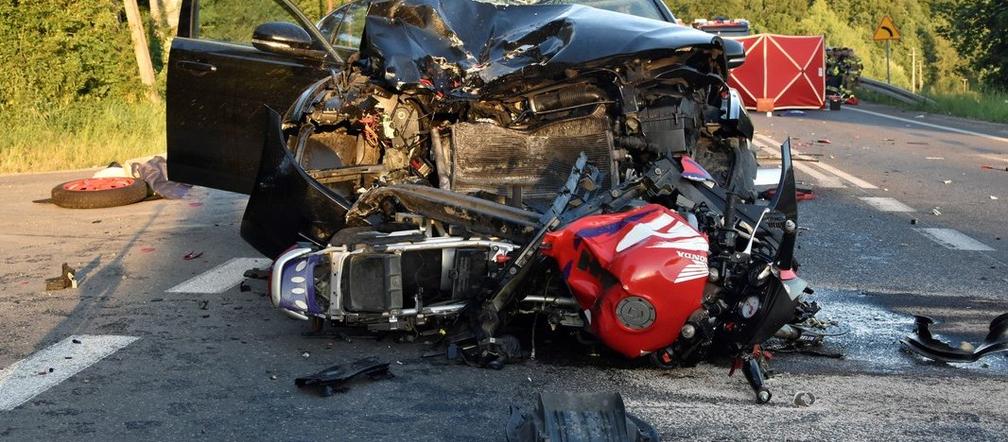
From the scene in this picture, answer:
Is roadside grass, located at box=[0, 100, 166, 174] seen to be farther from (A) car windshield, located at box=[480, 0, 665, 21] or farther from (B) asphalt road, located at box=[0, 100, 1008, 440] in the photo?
(A) car windshield, located at box=[480, 0, 665, 21]

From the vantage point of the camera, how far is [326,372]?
476 centimetres

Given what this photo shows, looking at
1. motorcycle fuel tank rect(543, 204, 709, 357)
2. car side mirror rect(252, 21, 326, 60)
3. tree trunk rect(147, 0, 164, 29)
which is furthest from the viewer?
tree trunk rect(147, 0, 164, 29)

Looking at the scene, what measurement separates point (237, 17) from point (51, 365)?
3.49 metres

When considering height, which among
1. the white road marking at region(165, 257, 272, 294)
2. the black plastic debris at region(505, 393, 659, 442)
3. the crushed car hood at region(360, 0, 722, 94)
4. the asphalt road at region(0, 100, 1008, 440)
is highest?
the crushed car hood at region(360, 0, 722, 94)

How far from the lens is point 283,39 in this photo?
675 centimetres

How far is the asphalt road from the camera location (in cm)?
424

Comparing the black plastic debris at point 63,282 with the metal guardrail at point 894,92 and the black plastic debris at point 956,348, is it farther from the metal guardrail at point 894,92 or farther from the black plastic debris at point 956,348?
the metal guardrail at point 894,92

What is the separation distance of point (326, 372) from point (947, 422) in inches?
91.7

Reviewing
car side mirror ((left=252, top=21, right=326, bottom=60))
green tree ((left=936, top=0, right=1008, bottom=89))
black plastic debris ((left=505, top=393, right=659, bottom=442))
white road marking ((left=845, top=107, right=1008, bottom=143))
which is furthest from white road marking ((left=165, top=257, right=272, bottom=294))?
green tree ((left=936, top=0, right=1008, bottom=89))

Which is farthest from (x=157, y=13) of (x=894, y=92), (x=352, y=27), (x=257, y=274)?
(x=257, y=274)

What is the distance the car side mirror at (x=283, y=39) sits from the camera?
22.1 feet

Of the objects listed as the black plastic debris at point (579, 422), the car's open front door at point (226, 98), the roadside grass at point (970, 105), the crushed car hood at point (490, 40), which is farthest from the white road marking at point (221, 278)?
the roadside grass at point (970, 105)

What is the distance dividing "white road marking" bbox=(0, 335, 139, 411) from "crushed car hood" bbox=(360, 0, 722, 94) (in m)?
1.84

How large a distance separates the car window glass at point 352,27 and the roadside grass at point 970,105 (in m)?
17.6
